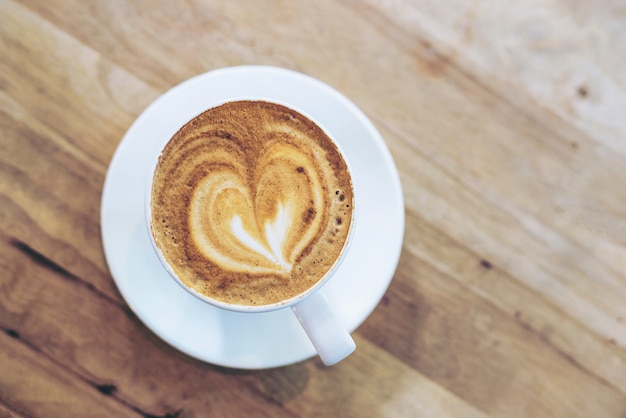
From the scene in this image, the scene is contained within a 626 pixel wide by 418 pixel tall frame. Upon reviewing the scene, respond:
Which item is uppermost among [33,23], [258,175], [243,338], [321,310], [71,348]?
[33,23]

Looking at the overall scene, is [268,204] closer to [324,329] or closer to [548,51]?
[324,329]

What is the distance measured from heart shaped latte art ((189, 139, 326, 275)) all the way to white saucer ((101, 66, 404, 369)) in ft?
0.46

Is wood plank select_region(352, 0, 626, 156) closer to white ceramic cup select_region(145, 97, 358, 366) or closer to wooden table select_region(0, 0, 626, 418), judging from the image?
wooden table select_region(0, 0, 626, 418)

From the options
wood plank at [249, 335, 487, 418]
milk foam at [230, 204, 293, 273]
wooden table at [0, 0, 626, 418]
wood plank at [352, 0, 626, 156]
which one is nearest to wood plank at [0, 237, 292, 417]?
wooden table at [0, 0, 626, 418]

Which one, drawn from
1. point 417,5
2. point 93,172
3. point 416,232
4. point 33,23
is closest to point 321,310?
point 416,232

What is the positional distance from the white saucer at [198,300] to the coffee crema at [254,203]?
0.11 meters

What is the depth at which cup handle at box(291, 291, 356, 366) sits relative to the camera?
0.87 m

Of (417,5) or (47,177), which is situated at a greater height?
(417,5)

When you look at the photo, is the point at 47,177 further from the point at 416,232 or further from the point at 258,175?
the point at 416,232

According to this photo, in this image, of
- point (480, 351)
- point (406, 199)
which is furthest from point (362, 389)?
point (406, 199)

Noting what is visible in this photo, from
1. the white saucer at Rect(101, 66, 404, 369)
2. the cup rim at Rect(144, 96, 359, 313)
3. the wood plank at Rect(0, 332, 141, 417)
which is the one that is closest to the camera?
the cup rim at Rect(144, 96, 359, 313)

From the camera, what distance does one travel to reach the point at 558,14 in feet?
3.90

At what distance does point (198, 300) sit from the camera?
0.98m

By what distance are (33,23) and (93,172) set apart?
0.35m
